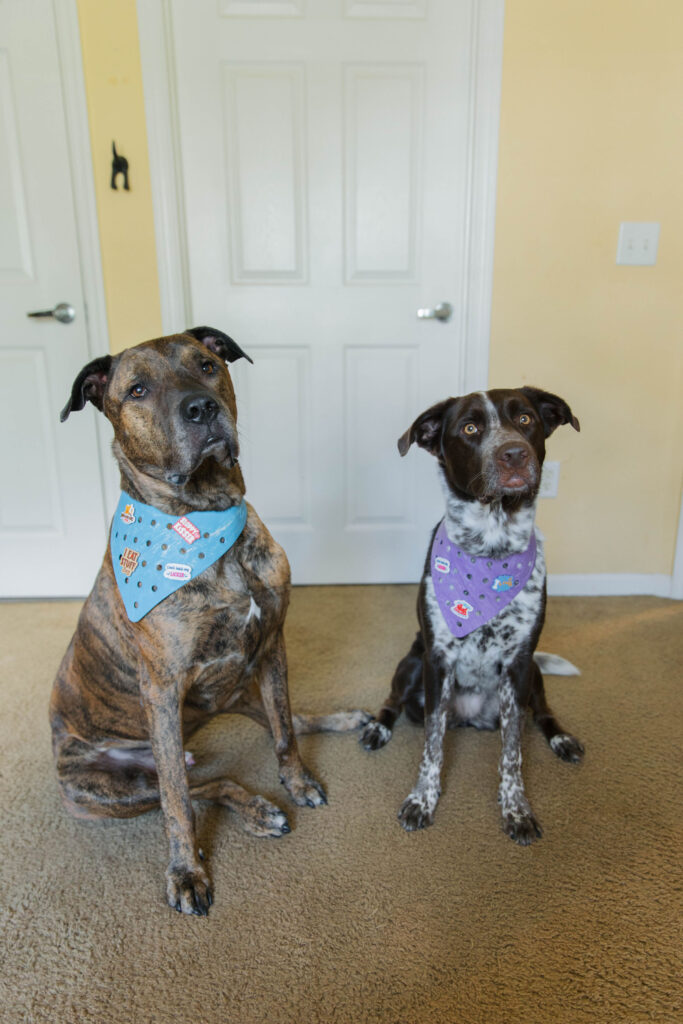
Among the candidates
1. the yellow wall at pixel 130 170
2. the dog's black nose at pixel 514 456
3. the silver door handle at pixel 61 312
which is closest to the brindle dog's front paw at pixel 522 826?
the dog's black nose at pixel 514 456

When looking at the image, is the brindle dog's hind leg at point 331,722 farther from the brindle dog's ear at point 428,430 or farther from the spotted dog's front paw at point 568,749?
the brindle dog's ear at point 428,430

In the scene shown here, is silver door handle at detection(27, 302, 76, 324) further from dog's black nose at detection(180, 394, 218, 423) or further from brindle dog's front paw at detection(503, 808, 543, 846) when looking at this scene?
brindle dog's front paw at detection(503, 808, 543, 846)

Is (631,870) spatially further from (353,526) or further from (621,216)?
(621,216)

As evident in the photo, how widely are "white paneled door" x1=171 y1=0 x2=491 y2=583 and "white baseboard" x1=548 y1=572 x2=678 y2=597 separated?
67 cm

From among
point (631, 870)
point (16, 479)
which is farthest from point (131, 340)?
point (631, 870)

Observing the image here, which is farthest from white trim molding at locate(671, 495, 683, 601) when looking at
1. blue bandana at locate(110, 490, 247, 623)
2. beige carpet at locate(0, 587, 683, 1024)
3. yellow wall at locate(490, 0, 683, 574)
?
blue bandana at locate(110, 490, 247, 623)

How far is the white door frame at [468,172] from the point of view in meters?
2.57

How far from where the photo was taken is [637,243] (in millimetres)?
2713

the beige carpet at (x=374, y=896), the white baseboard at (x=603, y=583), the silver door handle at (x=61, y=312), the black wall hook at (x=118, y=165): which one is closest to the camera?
the beige carpet at (x=374, y=896)

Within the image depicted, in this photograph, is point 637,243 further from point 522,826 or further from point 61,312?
point 61,312

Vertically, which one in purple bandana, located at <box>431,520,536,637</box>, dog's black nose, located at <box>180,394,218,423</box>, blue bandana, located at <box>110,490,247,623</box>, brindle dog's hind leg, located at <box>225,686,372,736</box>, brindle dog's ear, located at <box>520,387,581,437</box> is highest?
dog's black nose, located at <box>180,394,218,423</box>

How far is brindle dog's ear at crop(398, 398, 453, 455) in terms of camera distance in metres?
1.60

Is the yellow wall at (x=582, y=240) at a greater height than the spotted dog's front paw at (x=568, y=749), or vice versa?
the yellow wall at (x=582, y=240)

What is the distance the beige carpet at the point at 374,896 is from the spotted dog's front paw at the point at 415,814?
2 centimetres
